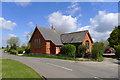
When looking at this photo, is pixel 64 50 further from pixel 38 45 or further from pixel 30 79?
pixel 30 79

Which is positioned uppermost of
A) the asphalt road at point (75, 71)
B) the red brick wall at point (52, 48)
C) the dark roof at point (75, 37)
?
the dark roof at point (75, 37)

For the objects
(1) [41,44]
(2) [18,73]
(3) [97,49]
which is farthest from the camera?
(1) [41,44]

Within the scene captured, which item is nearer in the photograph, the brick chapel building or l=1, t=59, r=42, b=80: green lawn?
l=1, t=59, r=42, b=80: green lawn

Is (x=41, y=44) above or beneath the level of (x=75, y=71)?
above

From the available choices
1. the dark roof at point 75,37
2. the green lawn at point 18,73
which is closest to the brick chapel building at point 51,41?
the dark roof at point 75,37

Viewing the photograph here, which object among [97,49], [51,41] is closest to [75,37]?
[51,41]

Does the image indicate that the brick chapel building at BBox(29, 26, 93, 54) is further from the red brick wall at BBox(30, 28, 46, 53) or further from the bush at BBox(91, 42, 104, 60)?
the bush at BBox(91, 42, 104, 60)

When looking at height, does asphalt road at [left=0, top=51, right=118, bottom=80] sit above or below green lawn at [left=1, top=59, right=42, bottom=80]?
below

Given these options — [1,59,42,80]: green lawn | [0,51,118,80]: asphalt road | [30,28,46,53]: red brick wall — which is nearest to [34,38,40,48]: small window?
[30,28,46,53]: red brick wall

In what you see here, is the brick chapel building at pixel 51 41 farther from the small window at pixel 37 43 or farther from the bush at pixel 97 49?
the bush at pixel 97 49

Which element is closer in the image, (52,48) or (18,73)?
(18,73)

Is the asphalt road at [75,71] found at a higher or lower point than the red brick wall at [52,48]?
lower

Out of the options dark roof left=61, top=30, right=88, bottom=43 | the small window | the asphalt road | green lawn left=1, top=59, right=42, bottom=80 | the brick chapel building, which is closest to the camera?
green lawn left=1, top=59, right=42, bottom=80

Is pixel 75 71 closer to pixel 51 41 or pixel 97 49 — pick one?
pixel 97 49
